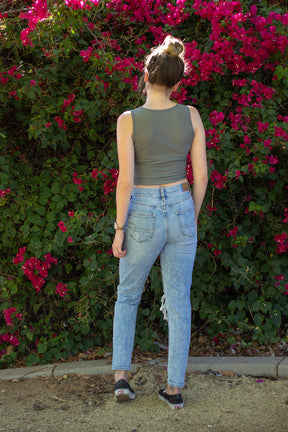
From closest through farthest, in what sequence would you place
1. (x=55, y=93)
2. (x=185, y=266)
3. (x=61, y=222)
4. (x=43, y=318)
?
(x=185, y=266) < (x=61, y=222) < (x=55, y=93) < (x=43, y=318)

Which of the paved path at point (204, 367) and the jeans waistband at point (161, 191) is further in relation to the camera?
the paved path at point (204, 367)

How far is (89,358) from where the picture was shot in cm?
402

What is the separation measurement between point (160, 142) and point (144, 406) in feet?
4.71

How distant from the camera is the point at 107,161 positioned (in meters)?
3.88

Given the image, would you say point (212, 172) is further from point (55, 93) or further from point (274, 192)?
point (55, 93)

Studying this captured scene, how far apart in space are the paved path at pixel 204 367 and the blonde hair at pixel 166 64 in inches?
71.9

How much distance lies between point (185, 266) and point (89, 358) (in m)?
1.47

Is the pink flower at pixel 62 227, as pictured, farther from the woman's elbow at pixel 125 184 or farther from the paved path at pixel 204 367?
the woman's elbow at pixel 125 184

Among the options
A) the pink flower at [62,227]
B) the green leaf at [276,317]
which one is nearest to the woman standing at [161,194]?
the pink flower at [62,227]

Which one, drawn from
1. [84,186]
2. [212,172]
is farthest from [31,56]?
[212,172]

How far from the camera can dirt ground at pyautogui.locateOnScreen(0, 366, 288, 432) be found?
2879mm

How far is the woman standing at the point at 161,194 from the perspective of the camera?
2727mm

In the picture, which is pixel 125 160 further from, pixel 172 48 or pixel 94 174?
pixel 94 174


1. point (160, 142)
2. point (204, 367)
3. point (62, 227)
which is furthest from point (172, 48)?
point (204, 367)
